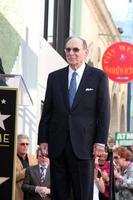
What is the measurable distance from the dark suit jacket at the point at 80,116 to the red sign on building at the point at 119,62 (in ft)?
46.3

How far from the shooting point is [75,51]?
472 cm

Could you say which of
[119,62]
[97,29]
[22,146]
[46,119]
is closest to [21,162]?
[22,146]

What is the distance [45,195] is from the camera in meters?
7.24

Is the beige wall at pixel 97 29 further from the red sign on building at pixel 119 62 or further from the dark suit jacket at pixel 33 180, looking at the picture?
the dark suit jacket at pixel 33 180

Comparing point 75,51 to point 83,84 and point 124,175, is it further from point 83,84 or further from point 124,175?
point 124,175

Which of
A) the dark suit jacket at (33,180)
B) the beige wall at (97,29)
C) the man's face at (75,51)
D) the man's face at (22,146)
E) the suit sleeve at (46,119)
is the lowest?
the dark suit jacket at (33,180)

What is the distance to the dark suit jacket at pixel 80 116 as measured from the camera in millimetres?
4703

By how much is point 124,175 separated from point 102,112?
3636 millimetres

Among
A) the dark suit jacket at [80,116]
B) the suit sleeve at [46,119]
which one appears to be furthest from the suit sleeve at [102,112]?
the suit sleeve at [46,119]

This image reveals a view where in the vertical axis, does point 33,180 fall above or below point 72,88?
below

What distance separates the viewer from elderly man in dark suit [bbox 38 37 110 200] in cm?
470

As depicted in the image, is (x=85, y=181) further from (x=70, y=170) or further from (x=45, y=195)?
(x=45, y=195)

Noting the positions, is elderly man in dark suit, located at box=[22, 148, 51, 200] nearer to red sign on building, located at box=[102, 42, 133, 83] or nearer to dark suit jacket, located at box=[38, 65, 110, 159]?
dark suit jacket, located at box=[38, 65, 110, 159]

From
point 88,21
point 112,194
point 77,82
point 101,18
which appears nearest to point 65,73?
point 77,82
